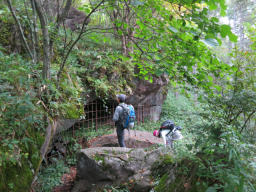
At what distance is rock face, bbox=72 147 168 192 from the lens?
3.97 metres

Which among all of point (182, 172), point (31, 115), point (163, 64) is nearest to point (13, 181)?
point (31, 115)

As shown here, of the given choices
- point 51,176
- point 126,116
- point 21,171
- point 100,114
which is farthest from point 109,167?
point 100,114

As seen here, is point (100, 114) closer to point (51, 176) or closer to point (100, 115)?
point (100, 115)

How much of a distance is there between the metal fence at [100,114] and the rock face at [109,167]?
2591 millimetres

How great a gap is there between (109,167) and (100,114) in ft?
13.1

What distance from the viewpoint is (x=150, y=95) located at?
10.3 m

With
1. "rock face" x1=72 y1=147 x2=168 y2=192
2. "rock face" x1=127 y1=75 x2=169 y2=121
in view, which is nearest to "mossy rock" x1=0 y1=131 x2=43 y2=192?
"rock face" x1=72 y1=147 x2=168 y2=192

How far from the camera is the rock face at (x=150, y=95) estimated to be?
31.1ft

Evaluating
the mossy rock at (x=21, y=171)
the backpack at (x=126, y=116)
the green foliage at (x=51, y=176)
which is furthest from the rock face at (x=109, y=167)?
the mossy rock at (x=21, y=171)

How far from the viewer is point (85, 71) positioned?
694cm

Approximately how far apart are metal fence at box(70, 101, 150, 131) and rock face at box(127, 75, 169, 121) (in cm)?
28

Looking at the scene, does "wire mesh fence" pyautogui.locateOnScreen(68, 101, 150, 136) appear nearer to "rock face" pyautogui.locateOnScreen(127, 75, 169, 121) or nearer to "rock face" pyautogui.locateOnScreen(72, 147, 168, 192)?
"rock face" pyautogui.locateOnScreen(127, 75, 169, 121)

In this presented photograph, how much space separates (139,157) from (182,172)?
6.64 ft

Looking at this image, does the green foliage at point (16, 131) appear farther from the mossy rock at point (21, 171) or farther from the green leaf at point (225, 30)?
the green leaf at point (225, 30)
